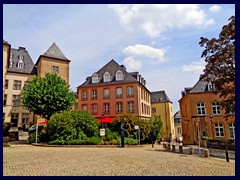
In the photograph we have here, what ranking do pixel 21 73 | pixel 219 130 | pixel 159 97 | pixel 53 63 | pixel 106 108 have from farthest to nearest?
pixel 159 97 → pixel 53 63 → pixel 106 108 → pixel 21 73 → pixel 219 130

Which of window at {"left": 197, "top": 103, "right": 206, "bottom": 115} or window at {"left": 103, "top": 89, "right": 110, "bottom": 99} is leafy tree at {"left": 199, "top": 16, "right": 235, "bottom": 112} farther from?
window at {"left": 103, "top": 89, "right": 110, "bottom": 99}

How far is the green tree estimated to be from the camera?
22.5m

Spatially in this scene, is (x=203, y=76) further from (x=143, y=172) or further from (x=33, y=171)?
(x=33, y=171)

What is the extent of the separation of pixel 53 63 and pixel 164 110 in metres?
30.1

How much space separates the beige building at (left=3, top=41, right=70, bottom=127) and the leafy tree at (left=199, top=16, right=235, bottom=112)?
27355 millimetres

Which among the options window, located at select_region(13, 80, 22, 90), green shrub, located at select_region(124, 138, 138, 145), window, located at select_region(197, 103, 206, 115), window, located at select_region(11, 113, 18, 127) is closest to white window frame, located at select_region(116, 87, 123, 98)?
window, located at select_region(197, 103, 206, 115)

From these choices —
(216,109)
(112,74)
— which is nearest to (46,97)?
(112,74)

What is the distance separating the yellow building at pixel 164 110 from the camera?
51.3 metres

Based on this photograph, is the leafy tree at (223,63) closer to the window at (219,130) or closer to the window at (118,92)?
the window at (219,130)

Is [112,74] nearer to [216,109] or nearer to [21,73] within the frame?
[21,73]

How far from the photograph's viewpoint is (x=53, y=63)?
36.5 m

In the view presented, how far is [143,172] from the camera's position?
7.43 m
